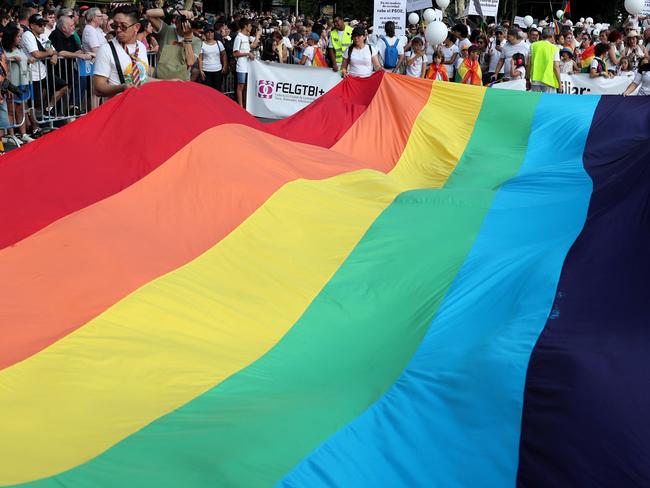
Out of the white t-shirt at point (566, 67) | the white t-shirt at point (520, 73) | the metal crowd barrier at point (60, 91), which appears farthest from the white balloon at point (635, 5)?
the metal crowd barrier at point (60, 91)

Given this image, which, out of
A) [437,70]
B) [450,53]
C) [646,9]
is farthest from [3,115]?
[646,9]

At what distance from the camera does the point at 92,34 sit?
1101 cm

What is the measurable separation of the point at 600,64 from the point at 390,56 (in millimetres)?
3693

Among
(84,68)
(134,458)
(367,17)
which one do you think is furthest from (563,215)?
(367,17)

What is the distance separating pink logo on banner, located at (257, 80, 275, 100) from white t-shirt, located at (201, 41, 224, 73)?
709 millimetres

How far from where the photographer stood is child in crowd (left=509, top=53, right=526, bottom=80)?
40.7ft

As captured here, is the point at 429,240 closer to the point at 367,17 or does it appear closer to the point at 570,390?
the point at 570,390

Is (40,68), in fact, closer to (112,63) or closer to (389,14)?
(112,63)

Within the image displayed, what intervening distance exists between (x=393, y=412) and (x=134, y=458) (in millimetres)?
976

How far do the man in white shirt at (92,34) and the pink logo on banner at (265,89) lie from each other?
243cm

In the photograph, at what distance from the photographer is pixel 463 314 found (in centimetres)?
370

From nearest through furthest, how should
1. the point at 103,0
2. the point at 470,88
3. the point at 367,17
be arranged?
the point at 470,88, the point at 103,0, the point at 367,17

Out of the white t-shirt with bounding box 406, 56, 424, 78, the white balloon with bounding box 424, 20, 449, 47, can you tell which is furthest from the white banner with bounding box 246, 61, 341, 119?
the white balloon with bounding box 424, 20, 449, 47

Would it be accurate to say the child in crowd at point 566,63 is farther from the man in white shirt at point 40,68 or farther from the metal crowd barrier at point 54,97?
the man in white shirt at point 40,68
